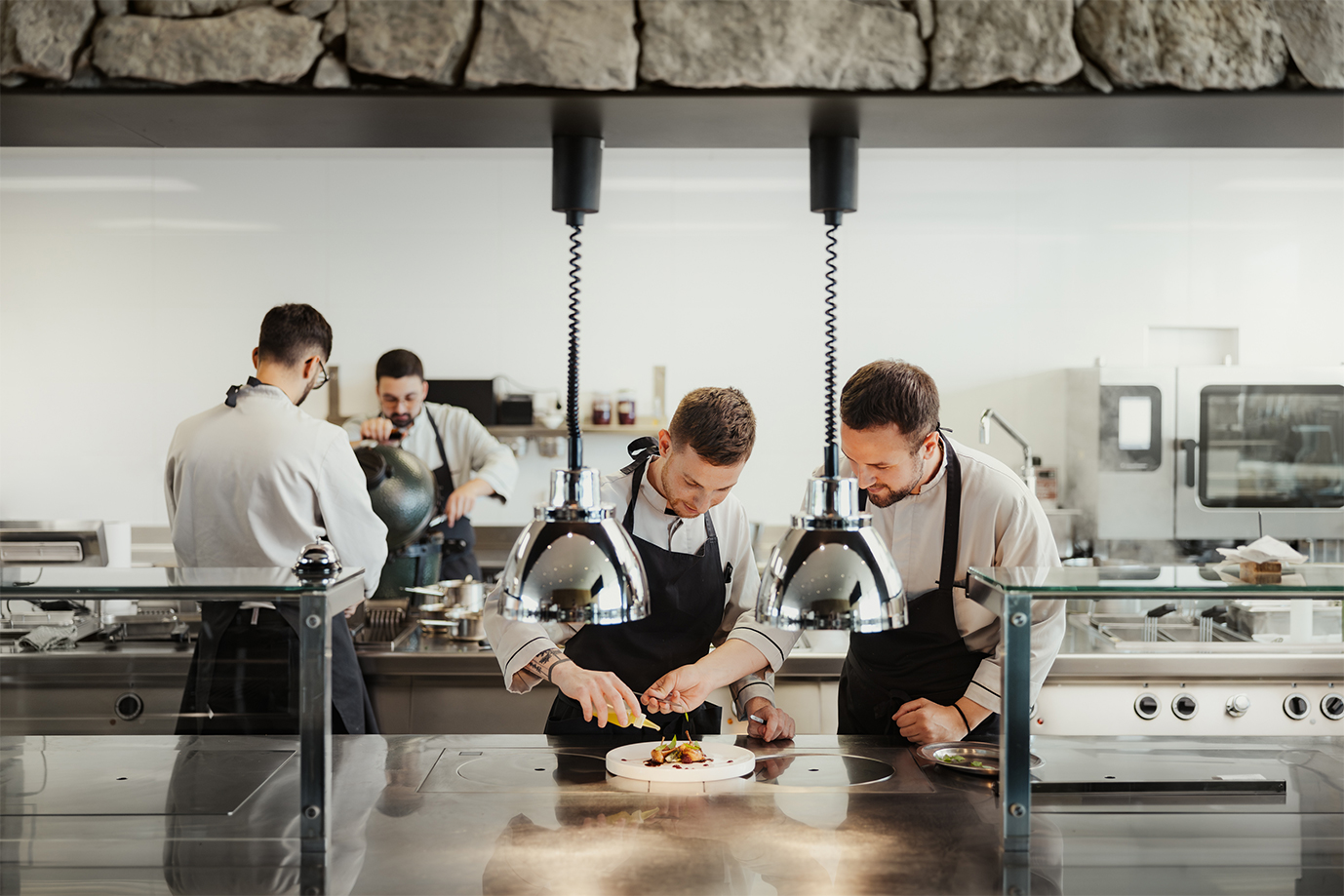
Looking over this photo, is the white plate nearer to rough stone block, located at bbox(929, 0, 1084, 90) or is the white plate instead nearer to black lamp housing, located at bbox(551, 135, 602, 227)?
black lamp housing, located at bbox(551, 135, 602, 227)

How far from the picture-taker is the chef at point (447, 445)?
4.21m

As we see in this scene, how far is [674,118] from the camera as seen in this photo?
154 cm

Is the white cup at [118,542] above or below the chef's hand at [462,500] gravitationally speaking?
below

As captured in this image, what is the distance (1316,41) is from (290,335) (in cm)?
240

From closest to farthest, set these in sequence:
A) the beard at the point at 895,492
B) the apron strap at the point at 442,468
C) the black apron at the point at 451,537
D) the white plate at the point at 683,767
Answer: the white plate at the point at 683,767, the beard at the point at 895,492, the black apron at the point at 451,537, the apron strap at the point at 442,468

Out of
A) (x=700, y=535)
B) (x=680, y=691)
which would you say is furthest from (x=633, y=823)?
(x=700, y=535)

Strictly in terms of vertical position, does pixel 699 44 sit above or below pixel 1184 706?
above

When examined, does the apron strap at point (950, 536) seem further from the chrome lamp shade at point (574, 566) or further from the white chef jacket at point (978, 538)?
the chrome lamp shade at point (574, 566)

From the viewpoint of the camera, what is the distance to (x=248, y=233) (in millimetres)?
5027

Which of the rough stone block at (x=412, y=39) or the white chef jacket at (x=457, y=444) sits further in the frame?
the white chef jacket at (x=457, y=444)

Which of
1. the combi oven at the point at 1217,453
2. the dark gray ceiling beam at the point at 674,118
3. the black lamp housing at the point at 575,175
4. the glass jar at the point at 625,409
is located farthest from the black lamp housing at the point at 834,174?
the combi oven at the point at 1217,453

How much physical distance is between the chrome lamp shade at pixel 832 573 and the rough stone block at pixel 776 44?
54cm

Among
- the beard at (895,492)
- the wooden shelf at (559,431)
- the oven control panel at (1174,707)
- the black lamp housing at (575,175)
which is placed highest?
the black lamp housing at (575,175)

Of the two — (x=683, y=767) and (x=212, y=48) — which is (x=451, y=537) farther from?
(x=212, y=48)
